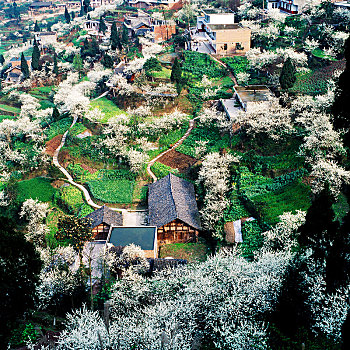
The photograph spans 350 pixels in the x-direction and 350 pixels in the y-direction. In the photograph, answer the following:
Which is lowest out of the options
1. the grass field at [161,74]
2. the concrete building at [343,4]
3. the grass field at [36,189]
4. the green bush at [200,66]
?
the grass field at [36,189]

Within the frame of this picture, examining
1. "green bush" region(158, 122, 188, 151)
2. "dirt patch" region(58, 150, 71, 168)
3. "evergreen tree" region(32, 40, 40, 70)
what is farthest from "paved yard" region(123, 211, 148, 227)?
"evergreen tree" region(32, 40, 40, 70)

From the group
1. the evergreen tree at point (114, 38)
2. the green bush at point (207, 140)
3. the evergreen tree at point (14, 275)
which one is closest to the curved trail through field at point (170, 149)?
the green bush at point (207, 140)

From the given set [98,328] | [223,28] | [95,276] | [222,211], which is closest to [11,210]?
[95,276]

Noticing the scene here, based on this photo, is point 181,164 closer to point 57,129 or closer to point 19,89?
point 57,129

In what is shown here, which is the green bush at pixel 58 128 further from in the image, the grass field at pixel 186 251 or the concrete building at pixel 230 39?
the grass field at pixel 186 251

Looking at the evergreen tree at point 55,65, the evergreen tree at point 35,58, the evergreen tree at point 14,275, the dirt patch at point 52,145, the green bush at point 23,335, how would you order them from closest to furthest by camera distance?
1. the evergreen tree at point 14,275
2. the green bush at point 23,335
3. the dirt patch at point 52,145
4. the evergreen tree at point 55,65
5. the evergreen tree at point 35,58

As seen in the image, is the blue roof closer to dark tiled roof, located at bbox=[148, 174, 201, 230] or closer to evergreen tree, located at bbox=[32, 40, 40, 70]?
dark tiled roof, located at bbox=[148, 174, 201, 230]
